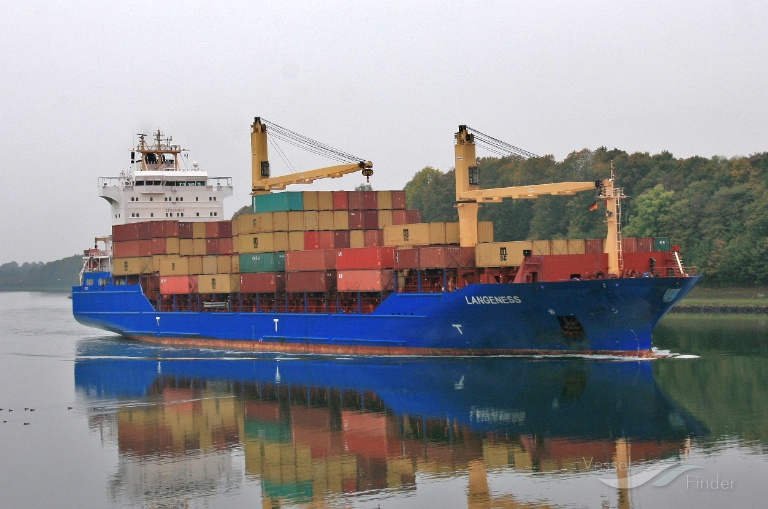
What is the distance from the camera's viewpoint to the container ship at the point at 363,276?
135 ft

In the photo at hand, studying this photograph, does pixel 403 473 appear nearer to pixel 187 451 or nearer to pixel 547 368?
pixel 187 451

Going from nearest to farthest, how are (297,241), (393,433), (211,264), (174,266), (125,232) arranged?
(393,433)
(297,241)
(211,264)
(174,266)
(125,232)

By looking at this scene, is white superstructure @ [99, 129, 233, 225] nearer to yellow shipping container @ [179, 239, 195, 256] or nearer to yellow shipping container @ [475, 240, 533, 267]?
A: yellow shipping container @ [179, 239, 195, 256]

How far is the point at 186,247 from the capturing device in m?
58.0

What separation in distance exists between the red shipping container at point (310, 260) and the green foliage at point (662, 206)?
131ft

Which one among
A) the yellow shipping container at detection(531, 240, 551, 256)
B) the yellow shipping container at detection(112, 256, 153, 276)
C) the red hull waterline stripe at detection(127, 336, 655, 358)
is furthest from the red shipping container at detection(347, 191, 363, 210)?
the yellow shipping container at detection(112, 256, 153, 276)

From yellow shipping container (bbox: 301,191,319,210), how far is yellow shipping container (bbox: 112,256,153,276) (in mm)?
13140

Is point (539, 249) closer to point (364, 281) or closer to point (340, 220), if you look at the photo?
point (364, 281)

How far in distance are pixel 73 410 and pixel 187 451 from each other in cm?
985

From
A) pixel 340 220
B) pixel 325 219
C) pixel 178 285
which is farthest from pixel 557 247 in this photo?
pixel 178 285

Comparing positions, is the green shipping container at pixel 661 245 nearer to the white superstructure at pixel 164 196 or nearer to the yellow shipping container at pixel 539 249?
the yellow shipping container at pixel 539 249

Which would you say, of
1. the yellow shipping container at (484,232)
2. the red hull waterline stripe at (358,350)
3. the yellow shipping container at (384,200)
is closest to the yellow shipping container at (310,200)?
the yellow shipping container at (384,200)

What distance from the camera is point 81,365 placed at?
50438 millimetres

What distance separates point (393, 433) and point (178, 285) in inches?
1134
